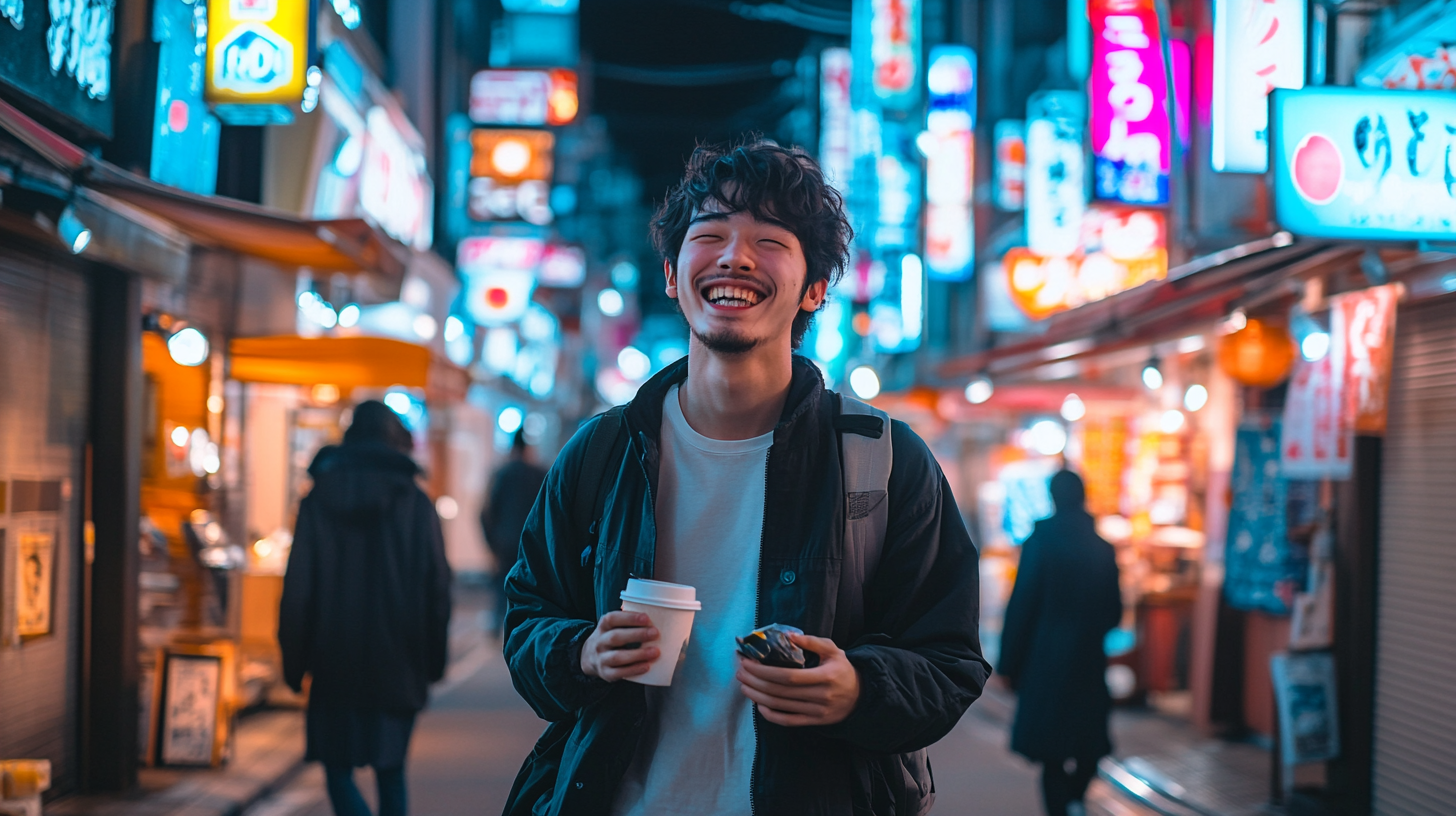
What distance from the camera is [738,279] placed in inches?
93.5

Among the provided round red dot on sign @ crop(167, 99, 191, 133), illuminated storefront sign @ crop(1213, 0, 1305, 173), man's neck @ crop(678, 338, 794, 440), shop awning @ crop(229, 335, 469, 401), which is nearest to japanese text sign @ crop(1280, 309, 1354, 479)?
illuminated storefront sign @ crop(1213, 0, 1305, 173)

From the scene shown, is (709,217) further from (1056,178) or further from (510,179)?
(510,179)

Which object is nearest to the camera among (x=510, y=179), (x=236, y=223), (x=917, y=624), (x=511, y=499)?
(x=917, y=624)

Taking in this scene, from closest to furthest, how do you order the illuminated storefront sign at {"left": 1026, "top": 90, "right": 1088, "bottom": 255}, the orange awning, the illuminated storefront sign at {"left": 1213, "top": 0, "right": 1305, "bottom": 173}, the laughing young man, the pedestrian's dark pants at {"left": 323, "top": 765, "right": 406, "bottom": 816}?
A: the laughing young man < the pedestrian's dark pants at {"left": 323, "top": 765, "right": 406, "bottom": 816} < the illuminated storefront sign at {"left": 1213, "top": 0, "right": 1305, "bottom": 173} < the orange awning < the illuminated storefront sign at {"left": 1026, "top": 90, "right": 1088, "bottom": 255}

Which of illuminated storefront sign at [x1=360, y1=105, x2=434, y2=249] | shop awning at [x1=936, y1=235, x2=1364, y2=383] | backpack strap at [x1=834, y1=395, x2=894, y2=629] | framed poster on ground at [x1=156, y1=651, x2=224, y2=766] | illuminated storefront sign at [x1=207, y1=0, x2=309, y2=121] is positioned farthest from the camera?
illuminated storefront sign at [x1=360, y1=105, x2=434, y2=249]

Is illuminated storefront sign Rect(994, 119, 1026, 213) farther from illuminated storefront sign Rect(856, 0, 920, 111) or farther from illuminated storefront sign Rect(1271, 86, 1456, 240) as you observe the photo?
illuminated storefront sign Rect(1271, 86, 1456, 240)

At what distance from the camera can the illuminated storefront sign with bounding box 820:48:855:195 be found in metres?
25.8

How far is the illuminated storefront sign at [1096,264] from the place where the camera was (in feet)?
40.9

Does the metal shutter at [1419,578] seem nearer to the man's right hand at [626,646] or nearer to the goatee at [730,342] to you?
the goatee at [730,342]

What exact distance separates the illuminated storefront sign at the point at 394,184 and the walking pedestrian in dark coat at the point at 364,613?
348 inches

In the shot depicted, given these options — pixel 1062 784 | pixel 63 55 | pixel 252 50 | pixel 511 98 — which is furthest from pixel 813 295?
pixel 511 98

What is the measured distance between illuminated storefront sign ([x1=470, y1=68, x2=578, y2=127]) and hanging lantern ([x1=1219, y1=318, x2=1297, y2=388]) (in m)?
13.4

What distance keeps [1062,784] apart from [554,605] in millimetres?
4892

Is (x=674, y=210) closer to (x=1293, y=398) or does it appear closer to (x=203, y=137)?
(x=1293, y=398)
